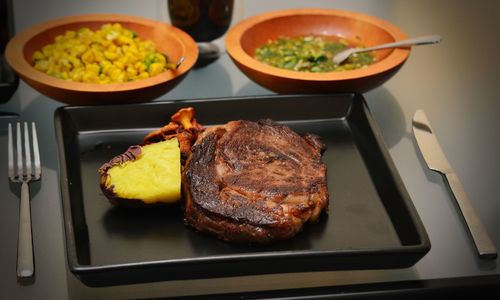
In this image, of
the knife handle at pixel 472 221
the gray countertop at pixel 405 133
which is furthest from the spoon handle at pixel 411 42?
the knife handle at pixel 472 221

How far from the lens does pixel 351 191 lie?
172 cm

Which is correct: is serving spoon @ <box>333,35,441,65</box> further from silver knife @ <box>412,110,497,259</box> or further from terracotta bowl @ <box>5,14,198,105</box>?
terracotta bowl @ <box>5,14,198,105</box>

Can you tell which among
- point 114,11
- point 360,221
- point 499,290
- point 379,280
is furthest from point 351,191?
point 114,11

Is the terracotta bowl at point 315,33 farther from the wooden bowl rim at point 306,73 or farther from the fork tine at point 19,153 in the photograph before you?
the fork tine at point 19,153

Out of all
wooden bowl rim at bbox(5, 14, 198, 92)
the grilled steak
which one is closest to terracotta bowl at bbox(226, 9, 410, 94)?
wooden bowl rim at bbox(5, 14, 198, 92)

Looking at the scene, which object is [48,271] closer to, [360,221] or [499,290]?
[360,221]

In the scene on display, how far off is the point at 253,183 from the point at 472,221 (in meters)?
0.58

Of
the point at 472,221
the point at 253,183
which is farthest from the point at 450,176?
the point at 253,183

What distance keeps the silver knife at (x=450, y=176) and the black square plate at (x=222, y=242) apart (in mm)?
183

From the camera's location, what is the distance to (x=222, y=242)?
1523 mm

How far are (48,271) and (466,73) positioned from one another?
1557 millimetres

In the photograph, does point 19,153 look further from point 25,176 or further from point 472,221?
point 472,221

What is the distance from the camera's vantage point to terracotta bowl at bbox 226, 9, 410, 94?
6.43 feet

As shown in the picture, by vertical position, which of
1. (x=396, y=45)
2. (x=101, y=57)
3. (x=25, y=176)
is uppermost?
(x=396, y=45)
